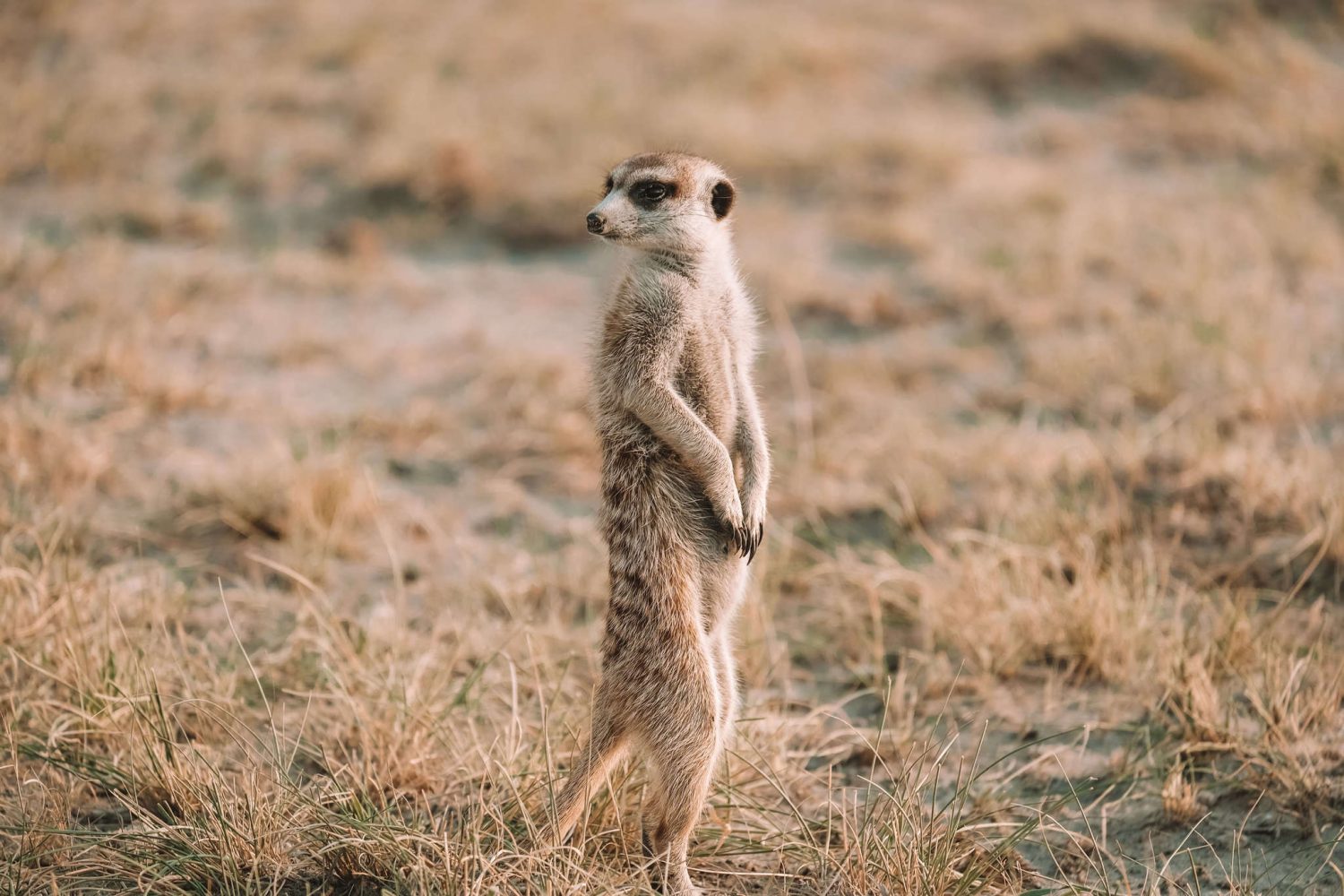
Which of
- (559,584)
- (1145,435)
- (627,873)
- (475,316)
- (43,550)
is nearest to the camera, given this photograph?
(627,873)

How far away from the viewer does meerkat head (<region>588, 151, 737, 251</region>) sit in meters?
2.37

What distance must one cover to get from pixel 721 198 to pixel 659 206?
0.22m

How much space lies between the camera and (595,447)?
4.80 metres

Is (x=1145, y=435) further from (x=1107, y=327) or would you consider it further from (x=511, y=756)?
(x=511, y=756)

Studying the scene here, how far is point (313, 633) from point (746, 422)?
142 centimetres

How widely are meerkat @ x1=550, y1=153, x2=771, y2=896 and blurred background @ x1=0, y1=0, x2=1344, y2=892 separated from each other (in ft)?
0.69

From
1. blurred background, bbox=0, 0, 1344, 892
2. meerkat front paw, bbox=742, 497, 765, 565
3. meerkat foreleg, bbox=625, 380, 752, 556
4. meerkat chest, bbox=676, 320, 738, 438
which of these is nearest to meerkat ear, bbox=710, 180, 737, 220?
meerkat chest, bbox=676, 320, 738, 438

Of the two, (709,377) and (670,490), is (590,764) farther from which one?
(709,377)

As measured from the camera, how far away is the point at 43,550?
9.89 ft

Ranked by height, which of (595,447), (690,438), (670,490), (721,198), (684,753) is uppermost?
(721,198)

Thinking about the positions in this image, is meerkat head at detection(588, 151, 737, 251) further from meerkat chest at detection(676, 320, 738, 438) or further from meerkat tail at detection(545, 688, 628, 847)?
meerkat tail at detection(545, 688, 628, 847)

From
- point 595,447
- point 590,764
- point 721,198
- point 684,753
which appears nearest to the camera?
point 684,753

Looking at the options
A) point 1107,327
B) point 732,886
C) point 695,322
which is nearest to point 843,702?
point 732,886

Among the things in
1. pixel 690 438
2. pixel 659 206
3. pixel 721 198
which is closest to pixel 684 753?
pixel 690 438
